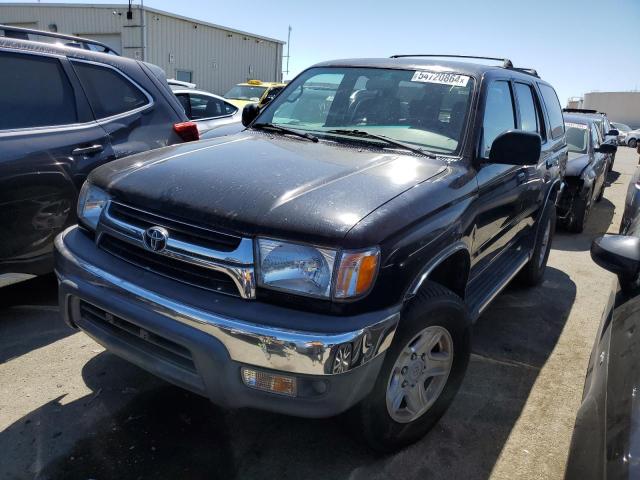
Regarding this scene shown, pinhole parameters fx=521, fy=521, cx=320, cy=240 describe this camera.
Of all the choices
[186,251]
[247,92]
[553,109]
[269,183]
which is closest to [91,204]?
[186,251]

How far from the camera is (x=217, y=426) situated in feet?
8.73

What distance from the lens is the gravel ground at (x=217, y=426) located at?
2.39 m

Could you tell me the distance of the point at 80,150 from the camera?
12.2ft

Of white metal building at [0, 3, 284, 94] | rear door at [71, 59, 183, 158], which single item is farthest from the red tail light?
white metal building at [0, 3, 284, 94]

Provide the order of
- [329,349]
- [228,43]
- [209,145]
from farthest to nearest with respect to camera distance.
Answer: [228,43], [209,145], [329,349]

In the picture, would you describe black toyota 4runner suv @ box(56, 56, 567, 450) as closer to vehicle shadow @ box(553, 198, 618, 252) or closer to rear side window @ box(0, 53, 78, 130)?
rear side window @ box(0, 53, 78, 130)

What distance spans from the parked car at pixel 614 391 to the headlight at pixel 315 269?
881 mm

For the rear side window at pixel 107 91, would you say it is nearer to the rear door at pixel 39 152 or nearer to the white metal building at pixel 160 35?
the rear door at pixel 39 152

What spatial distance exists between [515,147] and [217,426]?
2.17 m

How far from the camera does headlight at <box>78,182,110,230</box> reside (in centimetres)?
255

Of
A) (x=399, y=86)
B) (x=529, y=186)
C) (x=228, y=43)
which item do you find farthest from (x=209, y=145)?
(x=228, y=43)

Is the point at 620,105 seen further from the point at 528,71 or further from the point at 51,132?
the point at 51,132

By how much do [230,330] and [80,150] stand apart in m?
2.44

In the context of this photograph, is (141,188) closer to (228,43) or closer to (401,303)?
(401,303)
